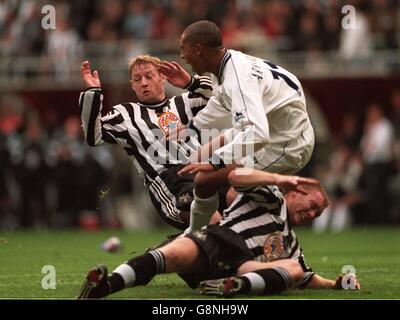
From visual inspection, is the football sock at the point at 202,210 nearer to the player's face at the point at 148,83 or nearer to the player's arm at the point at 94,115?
the player's arm at the point at 94,115

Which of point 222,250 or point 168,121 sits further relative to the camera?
point 168,121

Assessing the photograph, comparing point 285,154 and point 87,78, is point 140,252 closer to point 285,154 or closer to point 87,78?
point 87,78

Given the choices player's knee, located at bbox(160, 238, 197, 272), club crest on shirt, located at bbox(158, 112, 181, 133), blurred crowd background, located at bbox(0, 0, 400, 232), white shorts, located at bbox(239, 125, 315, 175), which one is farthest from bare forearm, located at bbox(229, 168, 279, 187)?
blurred crowd background, located at bbox(0, 0, 400, 232)

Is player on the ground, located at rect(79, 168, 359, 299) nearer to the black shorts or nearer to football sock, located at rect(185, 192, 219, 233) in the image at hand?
the black shorts

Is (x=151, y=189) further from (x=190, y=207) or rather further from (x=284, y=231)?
(x=284, y=231)

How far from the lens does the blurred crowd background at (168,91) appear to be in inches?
758

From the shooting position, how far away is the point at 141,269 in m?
7.06

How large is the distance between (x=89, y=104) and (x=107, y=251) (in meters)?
4.46

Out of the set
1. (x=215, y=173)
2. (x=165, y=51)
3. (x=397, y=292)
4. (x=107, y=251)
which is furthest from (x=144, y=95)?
(x=165, y=51)

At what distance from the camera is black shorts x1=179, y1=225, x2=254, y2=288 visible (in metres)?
7.45

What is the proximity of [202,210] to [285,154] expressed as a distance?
0.74 meters

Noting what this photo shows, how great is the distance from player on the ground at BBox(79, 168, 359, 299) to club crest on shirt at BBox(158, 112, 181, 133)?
4.80ft

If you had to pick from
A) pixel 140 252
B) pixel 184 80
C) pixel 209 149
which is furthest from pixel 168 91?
pixel 209 149

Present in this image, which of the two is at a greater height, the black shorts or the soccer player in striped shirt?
the soccer player in striped shirt
